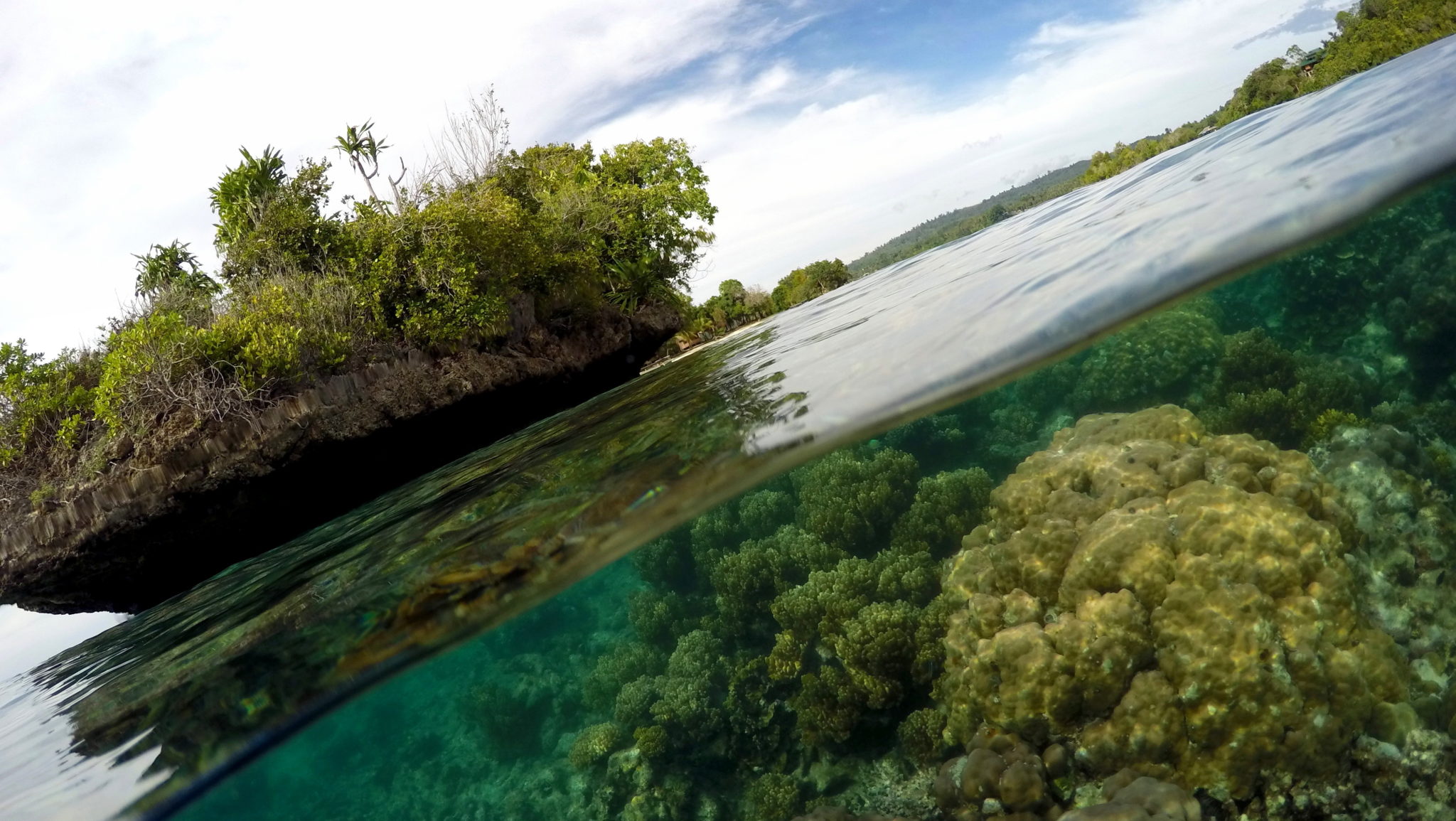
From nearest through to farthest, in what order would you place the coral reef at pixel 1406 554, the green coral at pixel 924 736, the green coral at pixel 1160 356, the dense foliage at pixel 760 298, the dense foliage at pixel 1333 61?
the coral reef at pixel 1406 554
the green coral at pixel 924 736
the green coral at pixel 1160 356
the dense foliage at pixel 1333 61
the dense foliage at pixel 760 298

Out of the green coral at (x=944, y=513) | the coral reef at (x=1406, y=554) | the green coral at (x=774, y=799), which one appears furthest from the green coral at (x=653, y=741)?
the coral reef at (x=1406, y=554)

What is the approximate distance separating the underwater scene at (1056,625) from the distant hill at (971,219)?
37211 mm

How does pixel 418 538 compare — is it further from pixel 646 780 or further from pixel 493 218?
pixel 493 218

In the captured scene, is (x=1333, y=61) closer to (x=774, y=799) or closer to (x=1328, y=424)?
(x=1328, y=424)

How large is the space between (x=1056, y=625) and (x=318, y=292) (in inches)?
574

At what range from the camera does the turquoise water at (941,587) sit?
5.07 metres

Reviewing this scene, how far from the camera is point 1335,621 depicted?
16.4ft

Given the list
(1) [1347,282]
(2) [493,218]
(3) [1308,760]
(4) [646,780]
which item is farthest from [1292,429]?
(2) [493,218]

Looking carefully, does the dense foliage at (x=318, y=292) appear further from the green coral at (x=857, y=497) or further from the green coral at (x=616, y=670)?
the green coral at (x=857, y=497)

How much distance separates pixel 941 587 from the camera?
23.6 feet

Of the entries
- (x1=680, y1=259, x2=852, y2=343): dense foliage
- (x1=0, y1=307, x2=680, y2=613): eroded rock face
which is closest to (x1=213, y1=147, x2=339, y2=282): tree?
(x1=0, y1=307, x2=680, y2=613): eroded rock face

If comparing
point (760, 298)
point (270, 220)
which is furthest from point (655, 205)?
point (760, 298)

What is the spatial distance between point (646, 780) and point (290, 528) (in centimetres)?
977

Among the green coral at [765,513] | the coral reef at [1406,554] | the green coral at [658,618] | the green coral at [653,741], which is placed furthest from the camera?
the green coral at [658,618]
